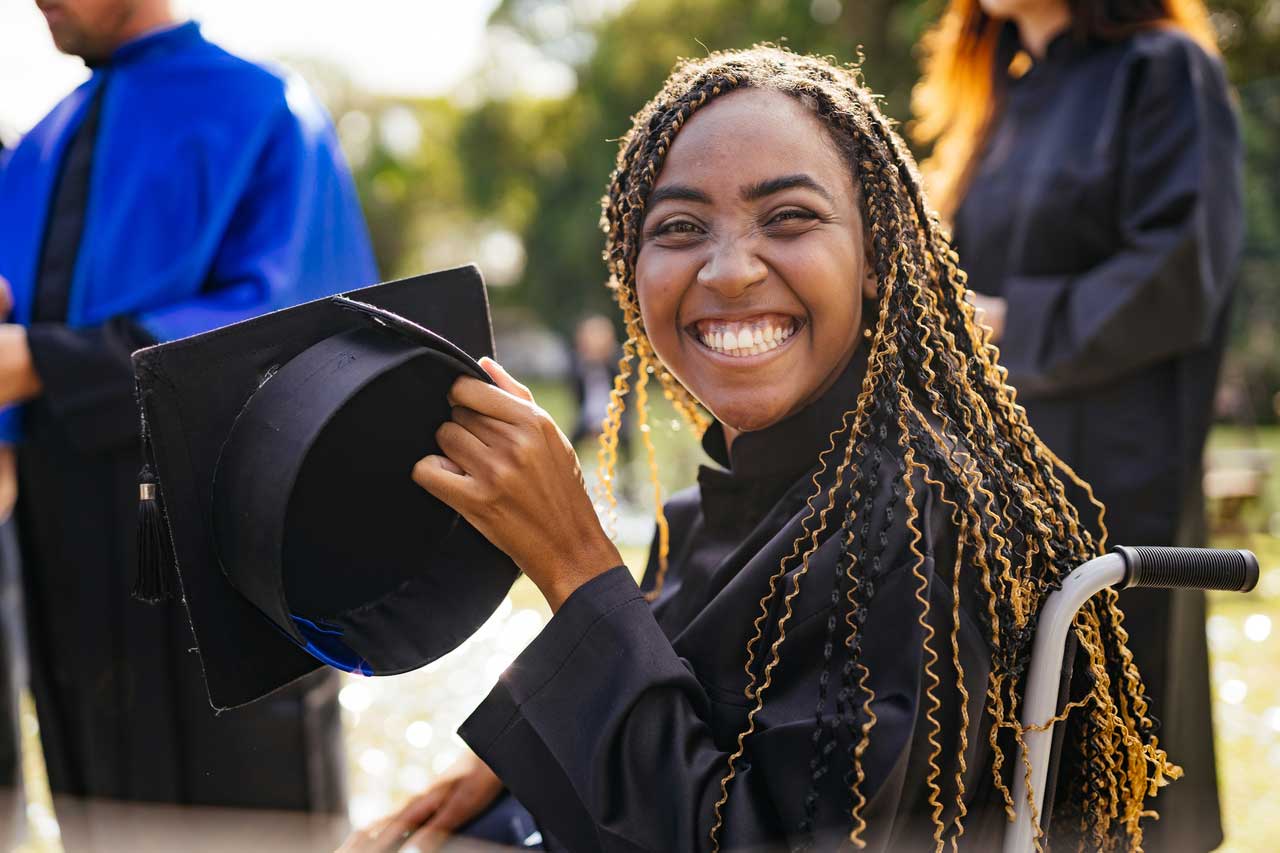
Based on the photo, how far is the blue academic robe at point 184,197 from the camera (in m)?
2.58

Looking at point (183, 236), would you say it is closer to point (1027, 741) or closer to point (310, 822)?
point (310, 822)

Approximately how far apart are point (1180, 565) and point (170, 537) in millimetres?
1343

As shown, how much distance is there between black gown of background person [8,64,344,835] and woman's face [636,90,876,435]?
57.5 inches

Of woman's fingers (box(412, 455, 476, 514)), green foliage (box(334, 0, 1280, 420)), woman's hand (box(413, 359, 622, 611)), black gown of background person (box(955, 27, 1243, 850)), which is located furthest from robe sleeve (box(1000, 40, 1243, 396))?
green foliage (box(334, 0, 1280, 420))

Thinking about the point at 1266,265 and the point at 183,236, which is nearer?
the point at 183,236

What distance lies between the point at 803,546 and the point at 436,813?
Answer: 2.89ft

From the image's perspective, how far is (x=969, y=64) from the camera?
128 inches

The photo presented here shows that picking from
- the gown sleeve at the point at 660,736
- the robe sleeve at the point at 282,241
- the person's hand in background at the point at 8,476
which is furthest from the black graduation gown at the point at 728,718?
the person's hand in background at the point at 8,476

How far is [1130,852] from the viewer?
5.49 feet

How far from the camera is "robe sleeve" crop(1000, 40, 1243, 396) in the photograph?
2.65 metres

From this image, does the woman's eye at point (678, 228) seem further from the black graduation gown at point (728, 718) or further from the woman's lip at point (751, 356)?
the black graduation gown at point (728, 718)

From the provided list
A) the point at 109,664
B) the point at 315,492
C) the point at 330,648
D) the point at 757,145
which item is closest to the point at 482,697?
the point at 109,664

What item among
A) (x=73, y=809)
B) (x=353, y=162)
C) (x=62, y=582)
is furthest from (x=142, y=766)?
(x=353, y=162)

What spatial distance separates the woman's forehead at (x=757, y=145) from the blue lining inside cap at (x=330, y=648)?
831mm
